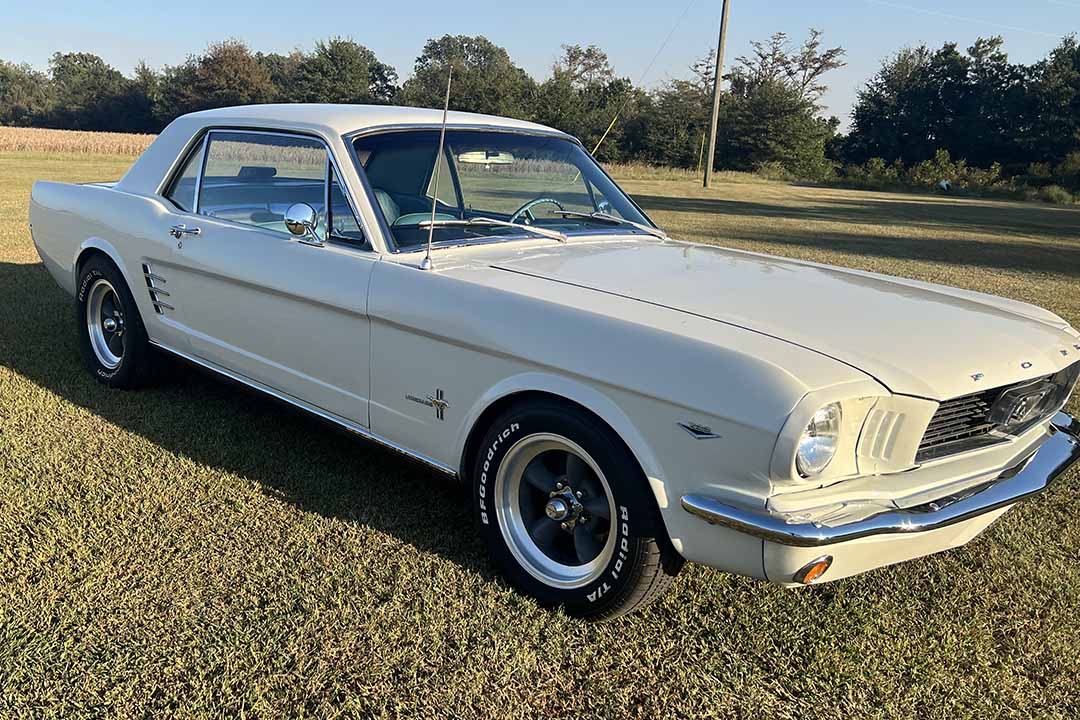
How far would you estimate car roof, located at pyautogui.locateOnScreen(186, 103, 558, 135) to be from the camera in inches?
134

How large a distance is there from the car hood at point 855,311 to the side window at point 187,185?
1908 millimetres

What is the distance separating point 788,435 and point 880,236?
610 inches

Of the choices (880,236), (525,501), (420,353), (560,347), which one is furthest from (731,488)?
(880,236)

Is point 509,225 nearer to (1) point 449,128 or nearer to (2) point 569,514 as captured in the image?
(1) point 449,128

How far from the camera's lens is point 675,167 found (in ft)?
126

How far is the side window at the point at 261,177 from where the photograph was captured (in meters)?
3.40

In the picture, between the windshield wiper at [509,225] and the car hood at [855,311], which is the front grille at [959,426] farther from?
the windshield wiper at [509,225]

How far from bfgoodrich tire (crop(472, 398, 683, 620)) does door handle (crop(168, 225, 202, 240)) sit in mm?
1918

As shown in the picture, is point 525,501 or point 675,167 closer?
point 525,501

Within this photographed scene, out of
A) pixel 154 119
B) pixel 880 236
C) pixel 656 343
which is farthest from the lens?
pixel 154 119

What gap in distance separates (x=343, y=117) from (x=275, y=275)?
76cm

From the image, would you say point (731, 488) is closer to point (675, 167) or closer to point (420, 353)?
point (420, 353)

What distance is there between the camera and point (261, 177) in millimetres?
3811

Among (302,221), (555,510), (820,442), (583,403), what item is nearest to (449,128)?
(302,221)
